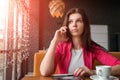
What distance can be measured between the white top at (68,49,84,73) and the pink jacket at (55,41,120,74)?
0.08 feet

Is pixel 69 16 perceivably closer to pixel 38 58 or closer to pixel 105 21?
pixel 38 58

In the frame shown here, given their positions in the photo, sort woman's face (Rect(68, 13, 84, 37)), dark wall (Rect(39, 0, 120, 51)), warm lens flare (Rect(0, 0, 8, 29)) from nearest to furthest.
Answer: woman's face (Rect(68, 13, 84, 37)) → warm lens flare (Rect(0, 0, 8, 29)) → dark wall (Rect(39, 0, 120, 51))

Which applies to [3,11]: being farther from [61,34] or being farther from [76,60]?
[76,60]

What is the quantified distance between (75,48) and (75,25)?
0.21 m

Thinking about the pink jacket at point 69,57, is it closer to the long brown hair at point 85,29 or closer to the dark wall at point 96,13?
the long brown hair at point 85,29

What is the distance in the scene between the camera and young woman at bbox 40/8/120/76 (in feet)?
4.92

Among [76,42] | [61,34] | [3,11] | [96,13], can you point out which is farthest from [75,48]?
[96,13]

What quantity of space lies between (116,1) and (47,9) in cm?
261

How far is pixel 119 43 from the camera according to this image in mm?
7117

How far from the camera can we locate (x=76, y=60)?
1531mm

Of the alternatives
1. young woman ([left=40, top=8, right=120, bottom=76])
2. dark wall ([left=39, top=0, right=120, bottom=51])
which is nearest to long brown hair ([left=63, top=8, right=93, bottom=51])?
young woman ([left=40, top=8, right=120, bottom=76])

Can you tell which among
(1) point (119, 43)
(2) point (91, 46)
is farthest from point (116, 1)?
(2) point (91, 46)

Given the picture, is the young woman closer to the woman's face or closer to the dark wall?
the woman's face

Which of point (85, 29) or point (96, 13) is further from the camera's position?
point (96, 13)
